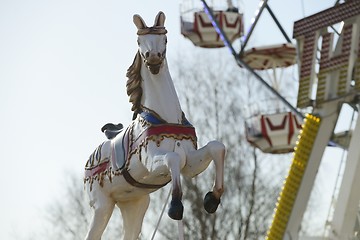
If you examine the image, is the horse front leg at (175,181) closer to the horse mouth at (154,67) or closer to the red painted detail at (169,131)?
the red painted detail at (169,131)

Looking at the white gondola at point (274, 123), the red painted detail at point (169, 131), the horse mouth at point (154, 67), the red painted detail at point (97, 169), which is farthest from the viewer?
the white gondola at point (274, 123)

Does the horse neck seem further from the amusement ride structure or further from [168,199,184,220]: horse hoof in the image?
the amusement ride structure

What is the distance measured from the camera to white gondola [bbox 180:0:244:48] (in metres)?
33.7

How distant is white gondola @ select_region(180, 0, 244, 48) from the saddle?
63.1 feet

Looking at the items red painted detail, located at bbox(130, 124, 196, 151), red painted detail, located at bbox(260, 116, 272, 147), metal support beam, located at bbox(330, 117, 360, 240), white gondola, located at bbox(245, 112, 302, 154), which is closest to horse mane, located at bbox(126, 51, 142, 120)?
red painted detail, located at bbox(130, 124, 196, 151)

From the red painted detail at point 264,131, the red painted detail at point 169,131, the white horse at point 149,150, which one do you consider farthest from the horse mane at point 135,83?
the red painted detail at point 264,131

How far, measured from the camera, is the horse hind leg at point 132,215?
14.0 meters

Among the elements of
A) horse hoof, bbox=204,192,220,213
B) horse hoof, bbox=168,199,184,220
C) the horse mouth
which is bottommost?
horse hoof, bbox=204,192,220,213

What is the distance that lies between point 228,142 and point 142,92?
20696mm

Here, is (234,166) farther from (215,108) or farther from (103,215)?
(103,215)

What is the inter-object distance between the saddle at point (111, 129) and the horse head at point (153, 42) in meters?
1.26

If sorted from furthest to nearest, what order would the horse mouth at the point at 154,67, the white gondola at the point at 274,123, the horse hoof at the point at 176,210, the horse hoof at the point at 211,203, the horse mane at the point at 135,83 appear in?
the white gondola at the point at 274,123
the horse mane at the point at 135,83
the horse mouth at the point at 154,67
the horse hoof at the point at 211,203
the horse hoof at the point at 176,210

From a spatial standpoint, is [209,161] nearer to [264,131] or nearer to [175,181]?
[175,181]

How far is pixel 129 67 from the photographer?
43.8 feet
